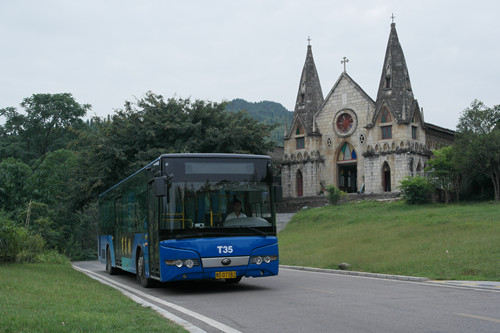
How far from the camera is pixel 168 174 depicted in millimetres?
13344

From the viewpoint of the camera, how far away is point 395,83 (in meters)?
50.8

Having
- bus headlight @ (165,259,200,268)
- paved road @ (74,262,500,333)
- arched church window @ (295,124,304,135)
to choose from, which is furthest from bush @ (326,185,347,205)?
bus headlight @ (165,259,200,268)

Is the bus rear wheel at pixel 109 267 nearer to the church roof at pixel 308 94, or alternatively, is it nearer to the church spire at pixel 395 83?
the church spire at pixel 395 83

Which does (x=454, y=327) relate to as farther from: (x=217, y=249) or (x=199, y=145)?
(x=199, y=145)

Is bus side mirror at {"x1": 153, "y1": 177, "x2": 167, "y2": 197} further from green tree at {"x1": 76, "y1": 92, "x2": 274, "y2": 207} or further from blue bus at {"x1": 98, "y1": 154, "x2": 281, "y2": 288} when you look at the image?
green tree at {"x1": 76, "y1": 92, "x2": 274, "y2": 207}

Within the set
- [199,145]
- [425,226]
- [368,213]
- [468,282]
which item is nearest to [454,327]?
[468,282]

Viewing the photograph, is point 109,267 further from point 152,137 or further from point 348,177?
point 348,177

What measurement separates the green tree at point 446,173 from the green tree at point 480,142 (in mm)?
1019

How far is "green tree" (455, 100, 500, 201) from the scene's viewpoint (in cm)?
4066

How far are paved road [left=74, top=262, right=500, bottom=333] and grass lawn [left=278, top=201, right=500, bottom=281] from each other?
271cm

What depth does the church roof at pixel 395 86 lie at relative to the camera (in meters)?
49.8

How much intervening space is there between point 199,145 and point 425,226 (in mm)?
13536

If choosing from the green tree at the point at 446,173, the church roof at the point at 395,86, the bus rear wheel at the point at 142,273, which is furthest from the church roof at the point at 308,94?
the bus rear wheel at the point at 142,273

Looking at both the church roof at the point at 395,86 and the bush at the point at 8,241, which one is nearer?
the bush at the point at 8,241
